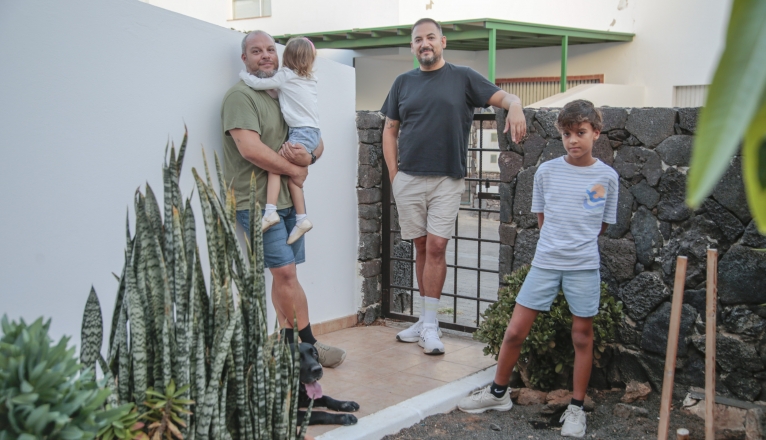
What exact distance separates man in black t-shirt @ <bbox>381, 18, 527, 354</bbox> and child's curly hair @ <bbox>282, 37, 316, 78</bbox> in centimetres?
82

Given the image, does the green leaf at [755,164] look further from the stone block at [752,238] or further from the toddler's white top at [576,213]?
the stone block at [752,238]

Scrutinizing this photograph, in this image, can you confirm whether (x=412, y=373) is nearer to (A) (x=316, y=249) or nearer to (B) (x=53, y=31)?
(A) (x=316, y=249)

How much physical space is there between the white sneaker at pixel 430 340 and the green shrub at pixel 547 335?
24.5 inches

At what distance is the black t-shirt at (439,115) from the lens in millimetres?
4527

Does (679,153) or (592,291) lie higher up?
(679,153)

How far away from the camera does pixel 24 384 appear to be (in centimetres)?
149

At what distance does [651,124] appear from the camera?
3.94 m

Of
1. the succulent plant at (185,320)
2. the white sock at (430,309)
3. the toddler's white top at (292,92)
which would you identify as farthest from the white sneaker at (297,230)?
the succulent plant at (185,320)

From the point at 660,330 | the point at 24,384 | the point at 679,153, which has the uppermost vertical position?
the point at 679,153

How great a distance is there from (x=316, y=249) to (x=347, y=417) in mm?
1891

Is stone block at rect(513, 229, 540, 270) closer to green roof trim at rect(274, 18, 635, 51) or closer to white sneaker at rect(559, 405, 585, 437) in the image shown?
white sneaker at rect(559, 405, 585, 437)

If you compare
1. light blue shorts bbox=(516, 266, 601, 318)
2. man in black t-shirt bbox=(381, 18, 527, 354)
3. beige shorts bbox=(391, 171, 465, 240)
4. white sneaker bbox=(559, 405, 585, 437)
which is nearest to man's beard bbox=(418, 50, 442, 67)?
man in black t-shirt bbox=(381, 18, 527, 354)

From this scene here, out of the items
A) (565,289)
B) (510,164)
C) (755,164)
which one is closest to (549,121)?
(510,164)

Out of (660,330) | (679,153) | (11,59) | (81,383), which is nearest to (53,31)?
(11,59)
